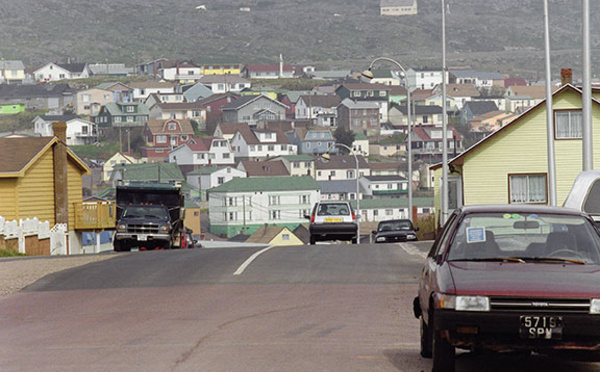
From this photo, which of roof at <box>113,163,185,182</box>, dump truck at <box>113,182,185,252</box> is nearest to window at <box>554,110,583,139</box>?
dump truck at <box>113,182,185,252</box>

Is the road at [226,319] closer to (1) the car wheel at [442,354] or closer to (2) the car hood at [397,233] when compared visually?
(1) the car wheel at [442,354]

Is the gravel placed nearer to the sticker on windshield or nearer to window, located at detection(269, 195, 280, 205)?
the sticker on windshield

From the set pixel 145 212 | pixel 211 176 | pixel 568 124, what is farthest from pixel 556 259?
pixel 211 176

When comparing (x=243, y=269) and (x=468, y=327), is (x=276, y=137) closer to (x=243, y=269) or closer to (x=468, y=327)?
(x=243, y=269)

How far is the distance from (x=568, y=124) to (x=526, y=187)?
3.78 meters

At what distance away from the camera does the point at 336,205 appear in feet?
137

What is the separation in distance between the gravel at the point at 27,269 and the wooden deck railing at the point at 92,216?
23453 mm

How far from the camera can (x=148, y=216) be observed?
4184 centimetres

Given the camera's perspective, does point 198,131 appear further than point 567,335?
Yes

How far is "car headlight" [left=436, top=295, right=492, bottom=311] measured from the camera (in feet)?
33.8

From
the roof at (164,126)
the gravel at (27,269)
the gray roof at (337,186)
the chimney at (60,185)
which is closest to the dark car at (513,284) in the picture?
the gravel at (27,269)

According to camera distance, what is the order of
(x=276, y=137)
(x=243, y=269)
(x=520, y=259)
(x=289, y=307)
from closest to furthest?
(x=520, y=259), (x=289, y=307), (x=243, y=269), (x=276, y=137)

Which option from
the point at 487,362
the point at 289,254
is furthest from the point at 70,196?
the point at 487,362

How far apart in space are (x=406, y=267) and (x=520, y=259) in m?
13.3
